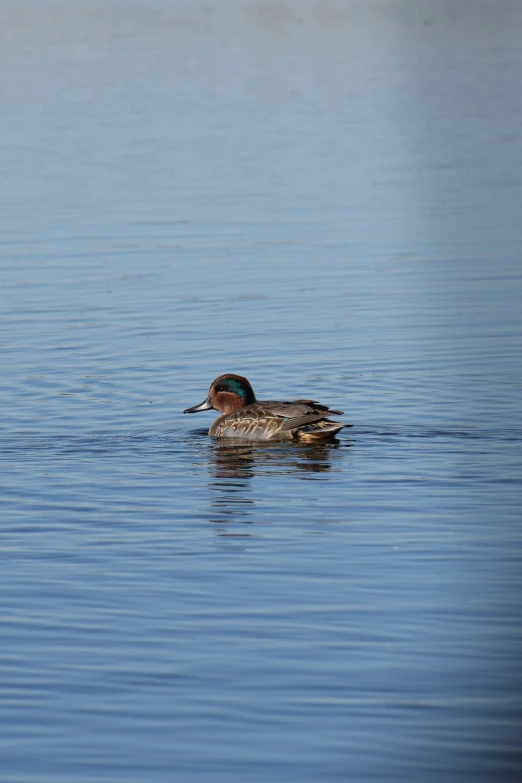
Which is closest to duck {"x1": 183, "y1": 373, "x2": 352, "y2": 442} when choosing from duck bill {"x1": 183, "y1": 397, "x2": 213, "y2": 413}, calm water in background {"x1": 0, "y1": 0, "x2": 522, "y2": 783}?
duck bill {"x1": 183, "y1": 397, "x2": 213, "y2": 413}

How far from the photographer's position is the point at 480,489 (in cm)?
908

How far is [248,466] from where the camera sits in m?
10.7

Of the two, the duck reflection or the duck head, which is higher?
the duck head

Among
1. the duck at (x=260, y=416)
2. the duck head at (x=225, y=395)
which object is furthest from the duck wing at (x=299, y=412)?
the duck head at (x=225, y=395)

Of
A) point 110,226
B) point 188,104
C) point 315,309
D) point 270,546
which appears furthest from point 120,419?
point 188,104

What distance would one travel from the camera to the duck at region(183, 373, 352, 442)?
1109 cm

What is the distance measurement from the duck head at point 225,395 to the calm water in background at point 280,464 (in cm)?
30

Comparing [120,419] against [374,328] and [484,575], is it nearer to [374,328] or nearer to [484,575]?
[374,328]

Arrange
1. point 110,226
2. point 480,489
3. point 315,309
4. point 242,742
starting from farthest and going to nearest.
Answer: point 110,226 < point 315,309 < point 480,489 < point 242,742

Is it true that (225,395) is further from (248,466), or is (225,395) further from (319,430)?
(248,466)

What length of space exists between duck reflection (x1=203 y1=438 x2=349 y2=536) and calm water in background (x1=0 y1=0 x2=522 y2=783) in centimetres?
4

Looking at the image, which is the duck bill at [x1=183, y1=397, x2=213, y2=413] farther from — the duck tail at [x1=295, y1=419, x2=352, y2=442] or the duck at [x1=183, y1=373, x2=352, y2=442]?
the duck tail at [x1=295, y1=419, x2=352, y2=442]

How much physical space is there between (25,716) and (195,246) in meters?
15.0

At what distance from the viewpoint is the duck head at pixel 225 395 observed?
1223 cm
